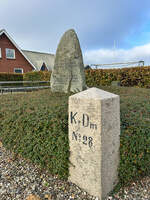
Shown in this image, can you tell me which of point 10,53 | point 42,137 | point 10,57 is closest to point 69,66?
point 42,137

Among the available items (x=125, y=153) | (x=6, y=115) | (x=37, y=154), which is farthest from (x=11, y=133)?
(x=125, y=153)

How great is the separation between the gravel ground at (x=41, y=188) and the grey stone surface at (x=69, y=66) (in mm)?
3270

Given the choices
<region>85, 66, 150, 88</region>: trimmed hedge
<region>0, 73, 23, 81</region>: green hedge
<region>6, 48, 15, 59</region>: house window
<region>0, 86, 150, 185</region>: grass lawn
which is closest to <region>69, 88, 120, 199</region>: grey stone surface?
<region>0, 86, 150, 185</region>: grass lawn

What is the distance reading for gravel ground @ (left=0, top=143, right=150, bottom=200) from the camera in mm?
1907

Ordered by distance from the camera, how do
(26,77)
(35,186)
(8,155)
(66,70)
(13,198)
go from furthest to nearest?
(26,77), (66,70), (8,155), (35,186), (13,198)

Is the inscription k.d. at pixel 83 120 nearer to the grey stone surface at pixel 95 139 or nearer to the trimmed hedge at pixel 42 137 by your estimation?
the grey stone surface at pixel 95 139

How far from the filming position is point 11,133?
2.78 m

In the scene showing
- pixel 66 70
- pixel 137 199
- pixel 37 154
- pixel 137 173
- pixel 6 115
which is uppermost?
pixel 66 70

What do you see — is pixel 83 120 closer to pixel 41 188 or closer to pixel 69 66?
pixel 41 188

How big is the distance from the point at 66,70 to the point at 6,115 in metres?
2.77

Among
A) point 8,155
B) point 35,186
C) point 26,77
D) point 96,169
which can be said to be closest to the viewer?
point 96,169

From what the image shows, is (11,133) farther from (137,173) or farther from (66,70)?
(66,70)

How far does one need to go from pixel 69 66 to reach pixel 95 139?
12.6ft

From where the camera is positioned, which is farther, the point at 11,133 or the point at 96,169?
the point at 11,133
